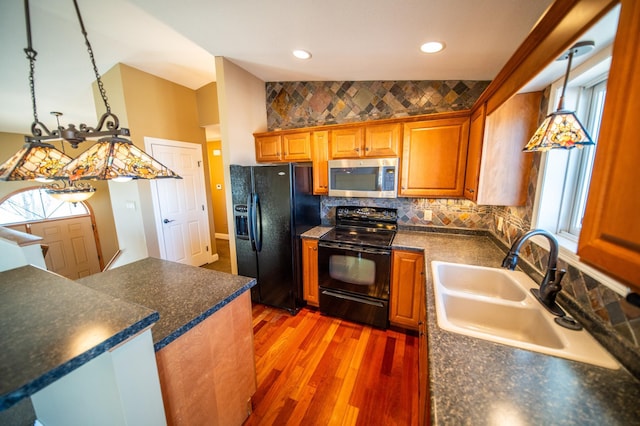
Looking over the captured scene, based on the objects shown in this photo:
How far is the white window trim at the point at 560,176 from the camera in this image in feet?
3.11

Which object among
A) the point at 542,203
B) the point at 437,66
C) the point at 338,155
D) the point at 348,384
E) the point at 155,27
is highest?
the point at 155,27

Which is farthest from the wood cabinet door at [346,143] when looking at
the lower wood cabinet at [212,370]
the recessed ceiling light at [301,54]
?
the lower wood cabinet at [212,370]

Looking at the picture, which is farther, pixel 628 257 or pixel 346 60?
pixel 346 60

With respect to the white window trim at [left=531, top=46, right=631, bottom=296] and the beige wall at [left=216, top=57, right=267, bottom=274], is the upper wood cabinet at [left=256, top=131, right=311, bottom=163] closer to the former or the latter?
the beige wall at [left=216, top=57, right=267, bottom=274]

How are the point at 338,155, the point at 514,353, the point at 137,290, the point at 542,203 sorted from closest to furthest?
the point at 514,353, the point at 137,290, the point at 542,203, the point at 338,155

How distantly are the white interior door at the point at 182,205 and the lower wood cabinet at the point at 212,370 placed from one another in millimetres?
2762

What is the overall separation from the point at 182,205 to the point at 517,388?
13.7 feet

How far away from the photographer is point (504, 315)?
1.17 m

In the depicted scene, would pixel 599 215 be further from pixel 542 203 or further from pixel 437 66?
pixel 437 66

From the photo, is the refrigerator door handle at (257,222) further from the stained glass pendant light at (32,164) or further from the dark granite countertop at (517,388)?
the dark granite countertop at (517,388)

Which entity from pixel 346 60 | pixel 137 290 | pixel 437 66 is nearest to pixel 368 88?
pixel 346 60

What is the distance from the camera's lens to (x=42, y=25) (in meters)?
2.04

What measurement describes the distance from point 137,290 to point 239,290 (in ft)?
1.81

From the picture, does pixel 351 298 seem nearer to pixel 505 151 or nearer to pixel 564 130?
pixel 505 151
